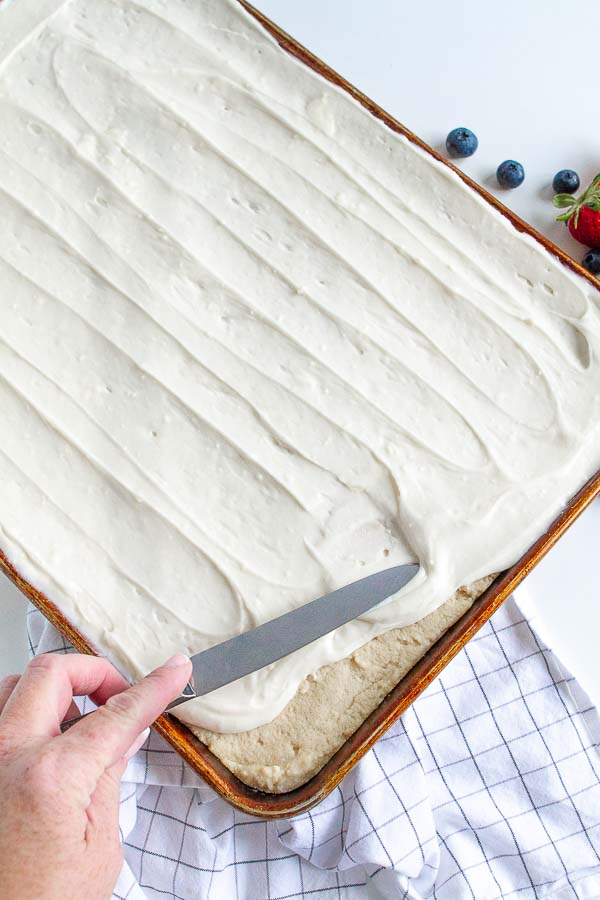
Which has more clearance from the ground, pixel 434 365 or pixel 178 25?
pixel 178 25

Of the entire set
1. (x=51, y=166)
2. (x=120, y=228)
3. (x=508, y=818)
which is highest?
(x=51, y=166)

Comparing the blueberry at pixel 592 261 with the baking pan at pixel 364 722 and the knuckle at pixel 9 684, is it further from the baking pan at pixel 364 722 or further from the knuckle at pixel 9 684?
the knuckle at pixel 9 684

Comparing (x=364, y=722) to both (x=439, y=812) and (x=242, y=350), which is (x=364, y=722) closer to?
(x=439, y=812)

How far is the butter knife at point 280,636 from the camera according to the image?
4.25 ft

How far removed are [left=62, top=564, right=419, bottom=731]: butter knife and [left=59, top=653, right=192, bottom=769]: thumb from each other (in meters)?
0.10

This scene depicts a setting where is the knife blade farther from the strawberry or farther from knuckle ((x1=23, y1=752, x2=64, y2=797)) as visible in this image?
the strawberry

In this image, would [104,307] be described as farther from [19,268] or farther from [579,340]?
[579,340]

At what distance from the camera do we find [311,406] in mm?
1440

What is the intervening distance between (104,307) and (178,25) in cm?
54

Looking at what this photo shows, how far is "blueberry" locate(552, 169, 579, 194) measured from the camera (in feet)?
5.94

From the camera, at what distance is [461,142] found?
1.82 meters

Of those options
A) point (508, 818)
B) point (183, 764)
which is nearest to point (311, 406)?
point (183, 764)

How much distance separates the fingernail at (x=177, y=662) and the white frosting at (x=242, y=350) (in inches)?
4.1

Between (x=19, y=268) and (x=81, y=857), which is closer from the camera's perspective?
(x=81, y=857)
